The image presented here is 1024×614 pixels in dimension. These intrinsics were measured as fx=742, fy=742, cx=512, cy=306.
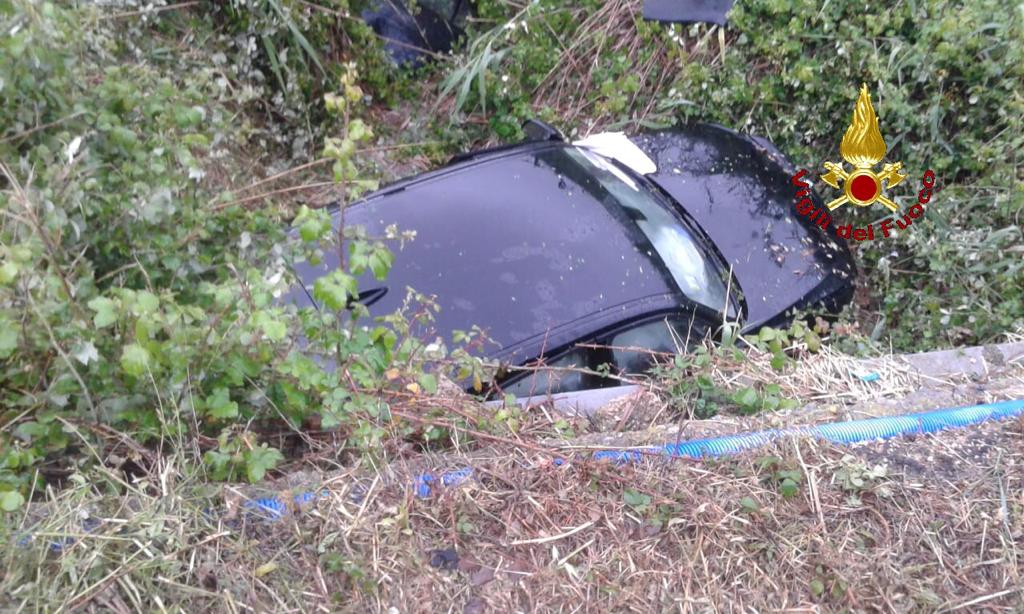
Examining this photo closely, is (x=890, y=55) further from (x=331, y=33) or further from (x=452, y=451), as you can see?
(x=452, y=451)

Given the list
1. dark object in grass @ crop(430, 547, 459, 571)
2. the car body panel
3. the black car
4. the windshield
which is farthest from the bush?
the car body panel

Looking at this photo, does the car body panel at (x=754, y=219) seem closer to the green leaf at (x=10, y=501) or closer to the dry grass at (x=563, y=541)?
the dry grass at (x=563, y=541)

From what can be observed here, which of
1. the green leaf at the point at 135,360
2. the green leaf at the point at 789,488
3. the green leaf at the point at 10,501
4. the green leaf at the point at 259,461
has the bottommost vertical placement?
the green leaf at the point at 789,488

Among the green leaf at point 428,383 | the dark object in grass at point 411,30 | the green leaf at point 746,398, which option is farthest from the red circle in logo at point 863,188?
the green leaf at point 428,383

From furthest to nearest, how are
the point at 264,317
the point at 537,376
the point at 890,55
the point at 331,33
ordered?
the point at 331,33
the point at 890,55
the point at 537,376
the point at 264,317

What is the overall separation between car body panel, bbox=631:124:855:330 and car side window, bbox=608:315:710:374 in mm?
314

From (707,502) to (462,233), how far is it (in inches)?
61.8

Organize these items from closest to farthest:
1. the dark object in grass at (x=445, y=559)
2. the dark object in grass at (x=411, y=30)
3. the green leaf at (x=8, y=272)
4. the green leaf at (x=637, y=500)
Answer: the green leaf at (x=8, y=272), the dark object in grass at (x=445, y=559), the green leaf at (x=637, y=500), the dark object in grass at (x=411, y=30)

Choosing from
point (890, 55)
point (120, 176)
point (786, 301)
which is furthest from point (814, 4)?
point (120, 176)

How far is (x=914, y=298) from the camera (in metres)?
4.09

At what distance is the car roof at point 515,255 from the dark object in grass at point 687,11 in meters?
2.53

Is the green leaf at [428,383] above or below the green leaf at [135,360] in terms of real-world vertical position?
below

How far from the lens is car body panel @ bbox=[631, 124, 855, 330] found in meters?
3.37

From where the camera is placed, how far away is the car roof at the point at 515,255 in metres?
2.83
